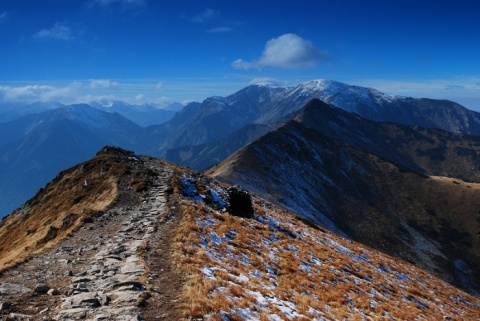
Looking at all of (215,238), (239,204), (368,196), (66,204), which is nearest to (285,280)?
(215,238)

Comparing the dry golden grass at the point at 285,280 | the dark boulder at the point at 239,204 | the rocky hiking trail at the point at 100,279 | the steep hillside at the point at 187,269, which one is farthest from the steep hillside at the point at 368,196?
the rocky hiking trail at the point at 100,279

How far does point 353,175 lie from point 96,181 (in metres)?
139

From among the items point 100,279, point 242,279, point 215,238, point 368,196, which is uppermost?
point 100,279

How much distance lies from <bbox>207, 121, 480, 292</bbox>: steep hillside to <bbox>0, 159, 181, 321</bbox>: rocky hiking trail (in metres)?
63.1

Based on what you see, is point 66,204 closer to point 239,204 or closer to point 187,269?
Answer: point 239,204

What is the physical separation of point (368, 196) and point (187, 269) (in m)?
141

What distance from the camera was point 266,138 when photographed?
148 meters

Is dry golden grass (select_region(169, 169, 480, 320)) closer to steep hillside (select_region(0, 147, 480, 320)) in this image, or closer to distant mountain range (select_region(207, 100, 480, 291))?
steep hillside (select_region(0, 147, 480, 320))

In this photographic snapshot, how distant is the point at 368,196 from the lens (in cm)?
14200

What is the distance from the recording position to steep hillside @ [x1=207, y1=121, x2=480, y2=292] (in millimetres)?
100312

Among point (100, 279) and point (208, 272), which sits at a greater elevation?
point (100, 279)

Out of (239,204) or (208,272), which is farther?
(239,204)

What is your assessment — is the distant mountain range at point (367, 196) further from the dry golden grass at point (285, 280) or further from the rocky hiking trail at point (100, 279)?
the rocky hiking trail at point (100, 279)

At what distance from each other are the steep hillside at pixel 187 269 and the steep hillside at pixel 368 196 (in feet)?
168
